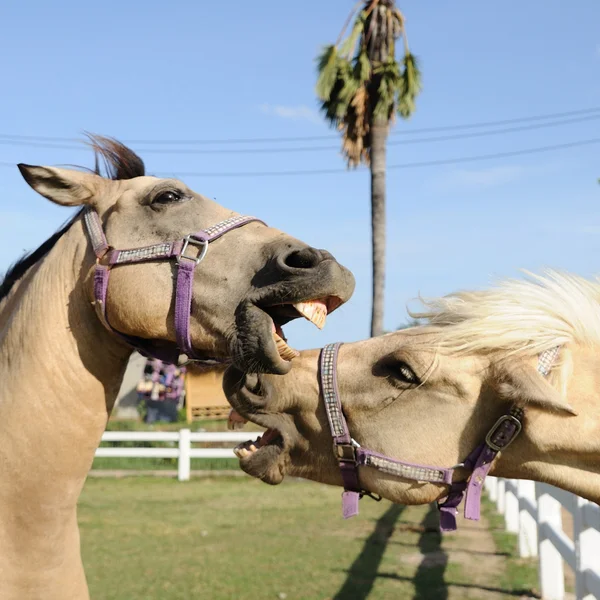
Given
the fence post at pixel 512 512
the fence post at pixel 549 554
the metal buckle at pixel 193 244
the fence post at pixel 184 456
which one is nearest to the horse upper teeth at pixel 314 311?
the metal buckle at pixel 193 244

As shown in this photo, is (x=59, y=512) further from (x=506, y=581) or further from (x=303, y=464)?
(x=506, y=581)

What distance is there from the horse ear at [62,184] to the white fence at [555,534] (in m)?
3.53

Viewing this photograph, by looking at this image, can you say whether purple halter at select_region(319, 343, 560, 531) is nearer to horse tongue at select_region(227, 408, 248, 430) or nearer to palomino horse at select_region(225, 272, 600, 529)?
palomino horse at select_region(225, 272, 600, 529)

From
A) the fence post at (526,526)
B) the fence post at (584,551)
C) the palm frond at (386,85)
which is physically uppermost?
the palm frond at (386,85)

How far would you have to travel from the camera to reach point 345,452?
2.87 metres

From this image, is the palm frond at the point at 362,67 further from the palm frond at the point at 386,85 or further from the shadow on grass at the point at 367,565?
the shadow on grass at the point at 367,565

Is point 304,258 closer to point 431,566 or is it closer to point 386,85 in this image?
point 431,566

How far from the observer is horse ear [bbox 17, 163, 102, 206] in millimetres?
2691

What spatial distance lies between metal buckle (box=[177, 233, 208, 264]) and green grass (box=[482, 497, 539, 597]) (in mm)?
6008

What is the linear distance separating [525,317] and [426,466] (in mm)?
678

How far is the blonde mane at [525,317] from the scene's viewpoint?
2779mm

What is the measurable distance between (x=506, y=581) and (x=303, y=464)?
18.5 feet

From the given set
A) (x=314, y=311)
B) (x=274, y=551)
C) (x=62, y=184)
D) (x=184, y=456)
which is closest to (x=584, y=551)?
(x=314, y=311)

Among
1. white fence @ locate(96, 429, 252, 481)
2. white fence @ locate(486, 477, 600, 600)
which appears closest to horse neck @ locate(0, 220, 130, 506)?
white fence @ locate(486, 477, 600, 600)
